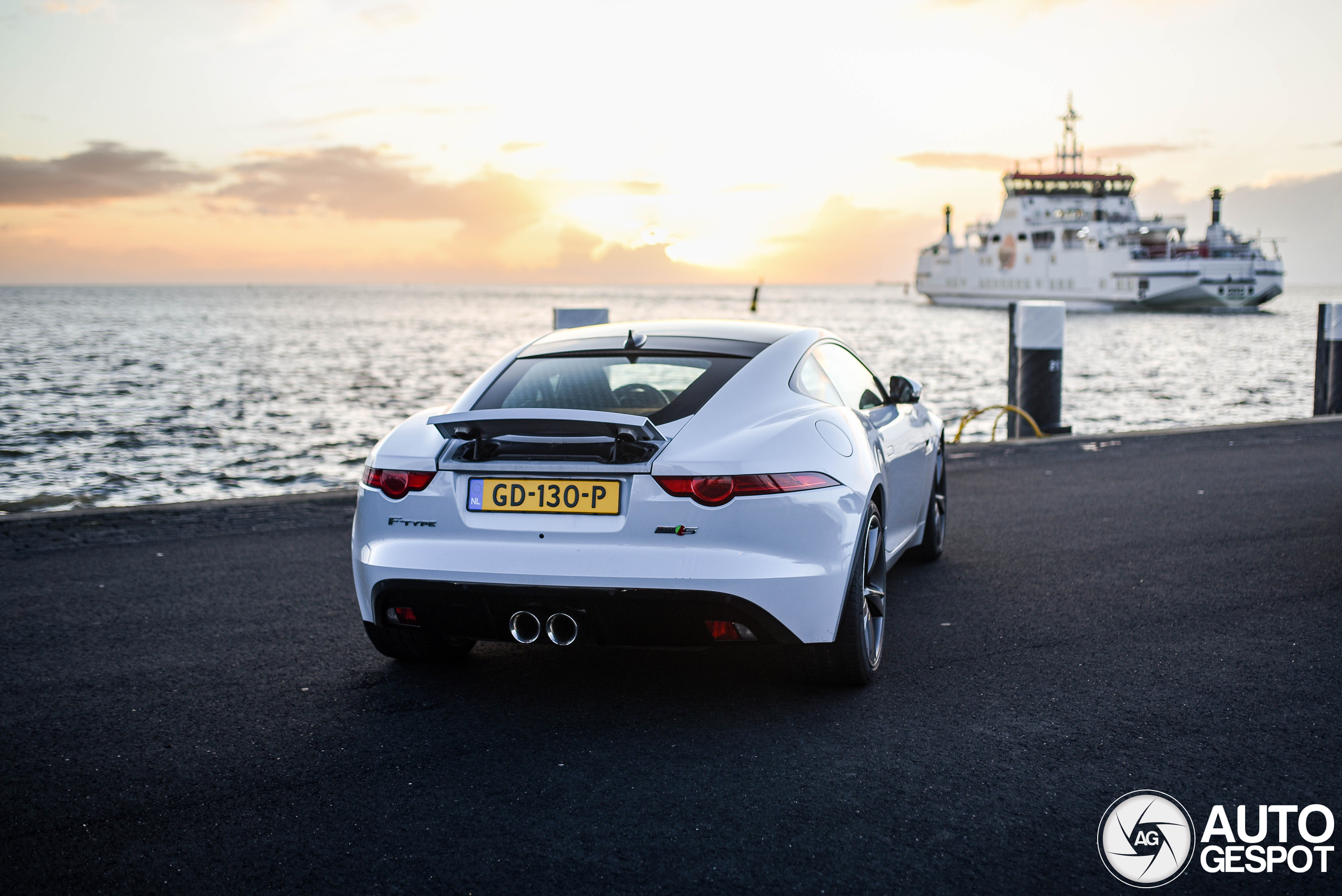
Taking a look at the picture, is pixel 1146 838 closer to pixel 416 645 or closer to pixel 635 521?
pixel 635 521

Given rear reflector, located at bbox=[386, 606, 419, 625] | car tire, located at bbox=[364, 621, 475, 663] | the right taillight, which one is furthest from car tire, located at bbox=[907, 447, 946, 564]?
rear reflector, located at bbox=[386, 606, 419, 625]

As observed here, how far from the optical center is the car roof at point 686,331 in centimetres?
443

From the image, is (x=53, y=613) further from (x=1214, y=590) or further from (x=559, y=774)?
(x=1214, y=590)

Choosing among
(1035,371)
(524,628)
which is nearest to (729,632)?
(524,628)

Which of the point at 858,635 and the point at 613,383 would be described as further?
the point at 613,383

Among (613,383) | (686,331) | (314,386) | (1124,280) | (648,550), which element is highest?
(1124,280)

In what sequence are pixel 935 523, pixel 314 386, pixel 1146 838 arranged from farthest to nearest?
pixel 314 386
pixel 935 523
pixel 1146 838

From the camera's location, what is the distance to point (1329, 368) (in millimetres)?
14359

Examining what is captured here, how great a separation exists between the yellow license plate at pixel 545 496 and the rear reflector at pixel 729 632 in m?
0.49

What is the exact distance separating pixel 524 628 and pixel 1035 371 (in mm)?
9845

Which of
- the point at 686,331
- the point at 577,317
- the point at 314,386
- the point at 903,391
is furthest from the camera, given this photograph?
the point at 314,386

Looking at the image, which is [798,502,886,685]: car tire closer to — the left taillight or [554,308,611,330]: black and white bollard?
the left taillight

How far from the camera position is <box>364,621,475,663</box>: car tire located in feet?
13.4

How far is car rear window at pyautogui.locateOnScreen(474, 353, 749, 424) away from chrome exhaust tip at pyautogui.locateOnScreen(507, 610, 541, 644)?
79 centimetres
